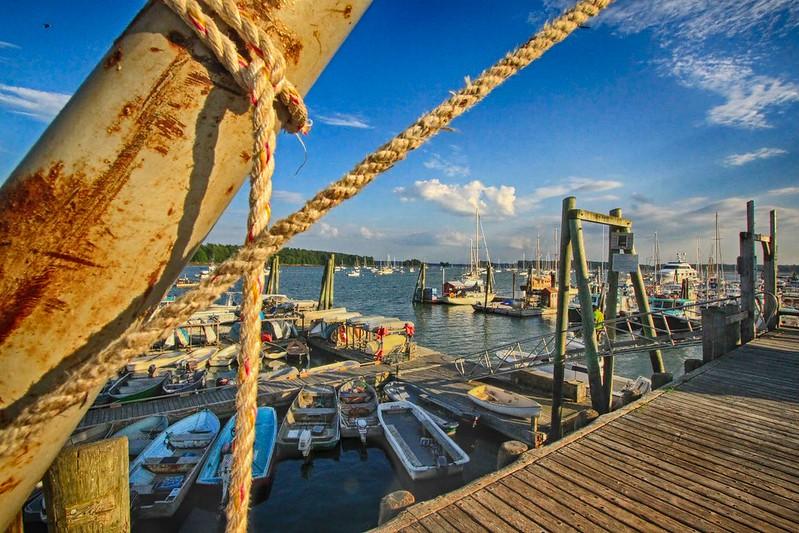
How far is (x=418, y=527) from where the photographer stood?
3385 millimetres

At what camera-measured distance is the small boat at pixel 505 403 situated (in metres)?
11.6

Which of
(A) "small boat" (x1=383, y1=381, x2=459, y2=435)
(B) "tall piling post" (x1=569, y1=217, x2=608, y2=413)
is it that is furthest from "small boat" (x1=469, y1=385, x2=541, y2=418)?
(B) "tall piling post" (x1=569, y1=217, x2=608, y2=413)

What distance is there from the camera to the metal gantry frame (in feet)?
28.0

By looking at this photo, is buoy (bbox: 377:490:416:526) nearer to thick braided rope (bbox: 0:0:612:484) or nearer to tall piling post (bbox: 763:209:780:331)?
thick braided rope (bbox: 0:0:612:484)

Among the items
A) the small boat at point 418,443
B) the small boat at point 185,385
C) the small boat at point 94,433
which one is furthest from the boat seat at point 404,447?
the small boat at point 185,385

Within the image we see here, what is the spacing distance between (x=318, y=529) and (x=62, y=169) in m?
10.7

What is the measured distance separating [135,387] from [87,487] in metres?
17.6

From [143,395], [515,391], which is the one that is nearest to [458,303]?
[515,391]

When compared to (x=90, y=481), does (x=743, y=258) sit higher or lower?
higher

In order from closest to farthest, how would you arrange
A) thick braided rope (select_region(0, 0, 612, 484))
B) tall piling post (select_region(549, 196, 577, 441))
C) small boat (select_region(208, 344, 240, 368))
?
1. thick braided rope (select_region(0, 0, 612, 484))
2. tall piling post (select_region(549, 196, 577, 441))
3. small boat (select_region(208, 344, 240, 368))

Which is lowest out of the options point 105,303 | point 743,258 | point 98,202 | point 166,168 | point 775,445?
point 775,445

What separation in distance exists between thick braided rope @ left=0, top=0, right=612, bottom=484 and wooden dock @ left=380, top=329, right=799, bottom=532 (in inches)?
131

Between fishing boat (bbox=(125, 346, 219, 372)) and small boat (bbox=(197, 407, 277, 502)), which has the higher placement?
fishing boat (bbox=(125, 346, 219, 372))

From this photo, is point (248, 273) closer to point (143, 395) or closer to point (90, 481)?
point (90, 481)
